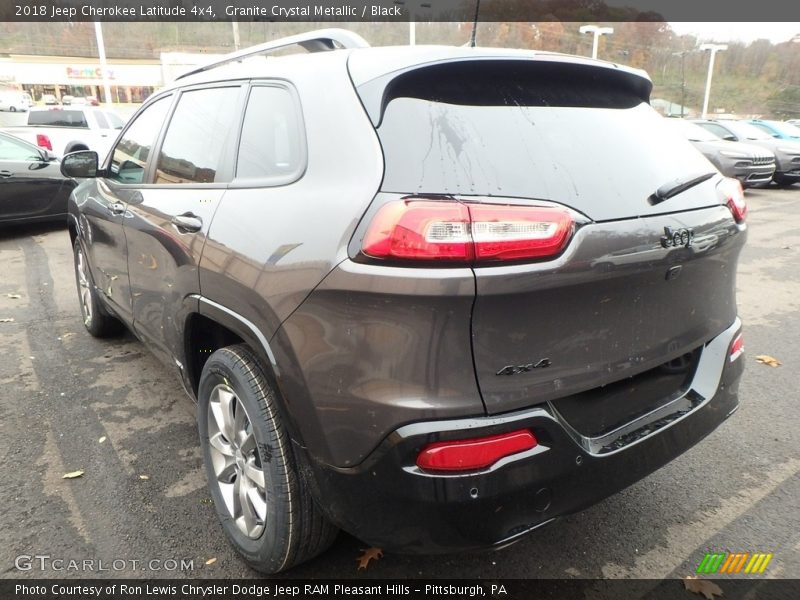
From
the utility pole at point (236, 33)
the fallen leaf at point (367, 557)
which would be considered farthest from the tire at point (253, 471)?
the utility pole at point (236, 33)

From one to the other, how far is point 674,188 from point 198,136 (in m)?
1.96

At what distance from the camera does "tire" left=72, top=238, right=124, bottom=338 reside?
4.19 m

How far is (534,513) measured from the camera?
1.66 m

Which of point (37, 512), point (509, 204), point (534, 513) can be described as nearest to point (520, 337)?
point (509, 204)

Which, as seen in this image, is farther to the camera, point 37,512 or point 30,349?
point 30,349

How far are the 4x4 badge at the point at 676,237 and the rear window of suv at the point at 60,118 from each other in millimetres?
16925

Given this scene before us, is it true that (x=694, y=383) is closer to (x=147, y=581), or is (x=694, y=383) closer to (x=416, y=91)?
(x=416, y=91)

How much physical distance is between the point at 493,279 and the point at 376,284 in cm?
30

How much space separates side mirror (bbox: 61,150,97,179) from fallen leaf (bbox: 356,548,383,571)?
9.89 ft

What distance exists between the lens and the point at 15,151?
26.7 ft

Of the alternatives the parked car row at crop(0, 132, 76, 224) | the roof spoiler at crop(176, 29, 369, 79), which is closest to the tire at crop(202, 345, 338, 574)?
the roof spoiler at crop(176, 29, 369, 79)

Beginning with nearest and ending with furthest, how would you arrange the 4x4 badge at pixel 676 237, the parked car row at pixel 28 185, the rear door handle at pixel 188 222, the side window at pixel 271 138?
the 4x4 badge at pixel 676 237
the side window at pixel 271 138
the rear door handle at pixel 188 222
the parked car row at pixel 28 185

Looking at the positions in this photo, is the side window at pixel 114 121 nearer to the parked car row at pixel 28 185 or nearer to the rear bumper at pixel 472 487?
the parked car row at pixel 28 185

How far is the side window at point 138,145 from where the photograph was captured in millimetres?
3086
